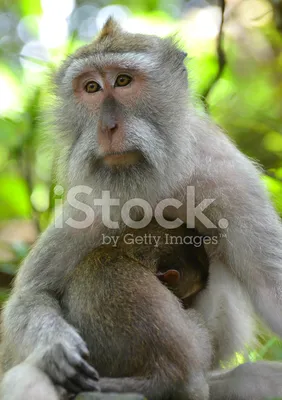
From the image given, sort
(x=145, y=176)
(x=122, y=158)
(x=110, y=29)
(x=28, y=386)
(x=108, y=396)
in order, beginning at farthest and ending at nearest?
(x=110, y=29) → (x=145, y=176) → (x=122, y=158) → (x=28, y=386) → (x=108, y=396)

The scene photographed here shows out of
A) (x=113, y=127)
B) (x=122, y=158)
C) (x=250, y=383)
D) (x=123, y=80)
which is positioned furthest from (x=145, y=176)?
(x=250, y=383)

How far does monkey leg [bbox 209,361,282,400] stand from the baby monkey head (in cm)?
145

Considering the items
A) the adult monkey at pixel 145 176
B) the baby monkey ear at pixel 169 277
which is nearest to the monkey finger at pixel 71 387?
the adult monkey at pixel 145 176

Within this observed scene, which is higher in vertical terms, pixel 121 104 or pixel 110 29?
pixel 110 29

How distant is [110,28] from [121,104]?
855mm

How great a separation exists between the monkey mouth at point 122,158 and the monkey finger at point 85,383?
1.39 meters

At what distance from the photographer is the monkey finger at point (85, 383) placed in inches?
140

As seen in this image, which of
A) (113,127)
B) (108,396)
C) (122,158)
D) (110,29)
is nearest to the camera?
(108,396)

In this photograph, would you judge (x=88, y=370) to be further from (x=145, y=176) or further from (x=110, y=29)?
(x=110, y=29)

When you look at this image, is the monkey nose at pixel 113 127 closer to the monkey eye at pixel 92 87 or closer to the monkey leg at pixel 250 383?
the monkey eye at pixel 92 87

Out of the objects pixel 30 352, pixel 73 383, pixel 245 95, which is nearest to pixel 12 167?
pixel 245 95

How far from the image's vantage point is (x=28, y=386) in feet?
11.6

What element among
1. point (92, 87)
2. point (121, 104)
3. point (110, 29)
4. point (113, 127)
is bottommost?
point (113, 127)

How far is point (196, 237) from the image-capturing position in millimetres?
4539
